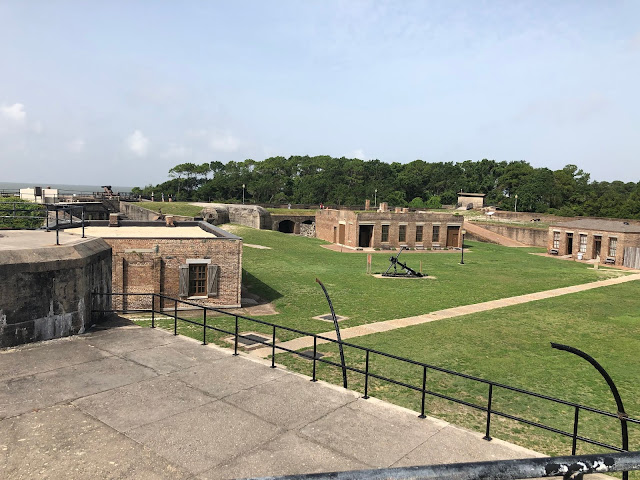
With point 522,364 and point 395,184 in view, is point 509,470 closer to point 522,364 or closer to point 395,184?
point 522,364

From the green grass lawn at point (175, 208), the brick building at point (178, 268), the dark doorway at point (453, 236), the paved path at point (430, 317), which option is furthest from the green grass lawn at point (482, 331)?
the green grass lawn at point (175, 208)

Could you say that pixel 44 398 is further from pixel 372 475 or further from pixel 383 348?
pixel 383 348

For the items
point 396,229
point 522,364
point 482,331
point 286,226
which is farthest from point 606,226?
point 286,226

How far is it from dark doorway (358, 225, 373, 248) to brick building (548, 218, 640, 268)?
1864 centimetres

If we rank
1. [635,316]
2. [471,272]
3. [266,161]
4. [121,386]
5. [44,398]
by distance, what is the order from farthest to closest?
[266,161] → [471,272] → [635,316] → [121,386] → [44,398]

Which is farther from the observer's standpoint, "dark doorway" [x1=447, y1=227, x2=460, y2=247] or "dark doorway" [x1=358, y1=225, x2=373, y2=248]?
"dark doorway" [x1=447, y1=227, x2=460, y2=247]

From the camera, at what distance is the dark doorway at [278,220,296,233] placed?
6794 centimetres

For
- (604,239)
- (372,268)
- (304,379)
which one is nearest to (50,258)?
(304,379)

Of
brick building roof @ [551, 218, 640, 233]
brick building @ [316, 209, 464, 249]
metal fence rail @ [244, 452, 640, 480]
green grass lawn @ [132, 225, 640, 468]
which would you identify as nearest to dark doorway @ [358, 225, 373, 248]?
brick building @ [316, 209, 464, 249]

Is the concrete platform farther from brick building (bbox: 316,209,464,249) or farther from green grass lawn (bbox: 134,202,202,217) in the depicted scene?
green grass lawn (bbox: 134,202,202,217)

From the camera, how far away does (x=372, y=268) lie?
122 ft

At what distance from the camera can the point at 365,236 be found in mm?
50062

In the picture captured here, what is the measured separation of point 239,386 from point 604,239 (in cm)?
4362

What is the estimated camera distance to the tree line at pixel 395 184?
106 meters
